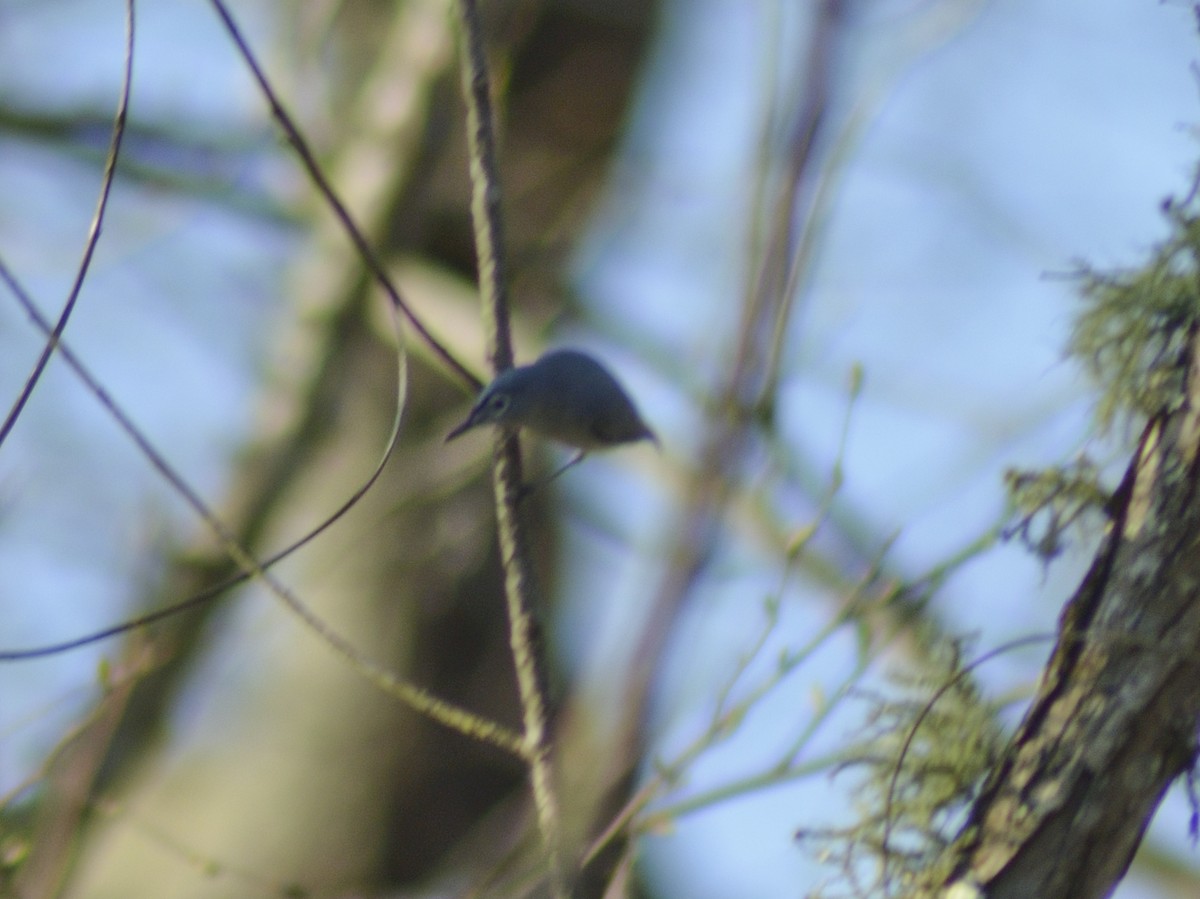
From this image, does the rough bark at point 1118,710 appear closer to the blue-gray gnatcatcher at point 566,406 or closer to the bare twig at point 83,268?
the blue-gray gnatcatcher at point 566,406

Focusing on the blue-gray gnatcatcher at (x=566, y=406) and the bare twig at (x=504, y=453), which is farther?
the blue-gray gnatcatcher at (x=566, y=406)

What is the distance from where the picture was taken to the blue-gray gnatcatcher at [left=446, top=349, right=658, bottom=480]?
A: 54.4 inches

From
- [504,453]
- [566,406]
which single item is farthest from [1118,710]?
[566,406]

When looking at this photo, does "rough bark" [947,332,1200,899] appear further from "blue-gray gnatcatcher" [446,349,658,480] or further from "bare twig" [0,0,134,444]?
"bare twig" [0,0,134,444]

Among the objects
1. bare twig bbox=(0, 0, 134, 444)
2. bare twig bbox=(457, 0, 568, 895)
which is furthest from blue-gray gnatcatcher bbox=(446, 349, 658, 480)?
bare twig bbox=(0, 0, 134, 444)

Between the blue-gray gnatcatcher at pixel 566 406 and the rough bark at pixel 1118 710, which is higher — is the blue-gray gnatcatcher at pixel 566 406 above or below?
above

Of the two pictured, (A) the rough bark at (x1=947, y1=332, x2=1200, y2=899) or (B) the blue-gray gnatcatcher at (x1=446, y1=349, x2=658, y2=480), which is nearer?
(A) the rough bark at (x1=947, y1=332, x2=1200, y2=899)

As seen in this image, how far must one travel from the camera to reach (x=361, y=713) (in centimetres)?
312

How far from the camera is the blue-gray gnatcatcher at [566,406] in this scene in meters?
1.38

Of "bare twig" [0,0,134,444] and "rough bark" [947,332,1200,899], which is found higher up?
"bare twig" [0,0,134,444]

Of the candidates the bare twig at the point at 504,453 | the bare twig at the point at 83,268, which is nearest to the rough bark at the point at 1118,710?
the bare twig at the point at 504,453

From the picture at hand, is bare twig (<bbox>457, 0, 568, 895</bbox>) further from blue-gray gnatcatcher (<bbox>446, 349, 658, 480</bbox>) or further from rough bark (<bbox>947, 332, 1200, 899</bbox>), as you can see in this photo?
rough bark (<bbox>947, 332, 1200, 899</bbox>)

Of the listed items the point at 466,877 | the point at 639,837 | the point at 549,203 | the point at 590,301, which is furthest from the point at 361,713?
the point at 639,837

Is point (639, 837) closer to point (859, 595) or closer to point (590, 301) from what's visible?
point (859, 595)
